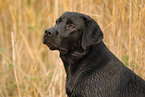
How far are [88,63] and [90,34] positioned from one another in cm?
28

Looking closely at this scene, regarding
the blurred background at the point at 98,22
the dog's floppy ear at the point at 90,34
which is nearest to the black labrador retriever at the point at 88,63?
the dog's floppy ear at the point at 90,34

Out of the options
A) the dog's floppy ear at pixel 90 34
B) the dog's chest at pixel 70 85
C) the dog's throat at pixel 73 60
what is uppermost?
the dog's floppy ear at pixel 90 34

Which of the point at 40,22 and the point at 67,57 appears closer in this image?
the point at 67,57

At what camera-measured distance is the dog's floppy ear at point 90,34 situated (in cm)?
219

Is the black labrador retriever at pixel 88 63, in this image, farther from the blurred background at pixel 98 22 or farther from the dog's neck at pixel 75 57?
the blurred background at pixel 98 22

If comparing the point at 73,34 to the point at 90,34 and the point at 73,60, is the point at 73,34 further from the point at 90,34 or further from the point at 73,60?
the point at 73,60

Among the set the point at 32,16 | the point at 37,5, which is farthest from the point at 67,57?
the point at 37,5

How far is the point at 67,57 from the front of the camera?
2375 millimetres

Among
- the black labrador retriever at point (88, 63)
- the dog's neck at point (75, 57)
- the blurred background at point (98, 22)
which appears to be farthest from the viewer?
the blurred background at point (98, 22)

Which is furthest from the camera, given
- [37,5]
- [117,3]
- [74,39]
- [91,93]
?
[37,5]

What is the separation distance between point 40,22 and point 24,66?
107 centimetres

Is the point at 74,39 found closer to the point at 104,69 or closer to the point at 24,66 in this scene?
the point at 104,69

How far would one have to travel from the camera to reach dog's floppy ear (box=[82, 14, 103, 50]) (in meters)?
2.19

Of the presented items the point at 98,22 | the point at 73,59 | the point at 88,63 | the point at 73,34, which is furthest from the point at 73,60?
the point at 98,22
